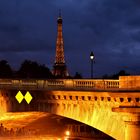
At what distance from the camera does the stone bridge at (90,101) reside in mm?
28953

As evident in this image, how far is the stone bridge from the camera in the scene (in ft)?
95.0

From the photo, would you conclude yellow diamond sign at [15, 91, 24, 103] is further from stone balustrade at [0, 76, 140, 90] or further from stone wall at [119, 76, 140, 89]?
stone wall at [119, 76, 140, 89]

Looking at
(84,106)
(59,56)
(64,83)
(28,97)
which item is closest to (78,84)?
(64,83)

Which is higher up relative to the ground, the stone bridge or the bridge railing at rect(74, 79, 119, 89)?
the bridge railing at rect(74, 79, 119, 89)

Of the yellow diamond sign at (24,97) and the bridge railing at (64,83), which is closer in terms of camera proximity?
the bridge railing at (64,83)

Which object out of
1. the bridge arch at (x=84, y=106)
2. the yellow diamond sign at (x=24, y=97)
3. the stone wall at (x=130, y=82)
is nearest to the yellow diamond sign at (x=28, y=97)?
the yellow diamond sign at (x=24, y=97)

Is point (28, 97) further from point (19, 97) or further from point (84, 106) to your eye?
point (84, 106)

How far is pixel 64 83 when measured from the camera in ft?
108

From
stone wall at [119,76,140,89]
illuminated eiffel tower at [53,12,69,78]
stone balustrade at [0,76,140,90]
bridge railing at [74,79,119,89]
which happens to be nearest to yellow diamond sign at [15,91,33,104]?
stone balustrade at [0,76,140,90]

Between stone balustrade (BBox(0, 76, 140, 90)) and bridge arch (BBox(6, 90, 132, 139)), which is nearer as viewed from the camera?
bridge arch (BBox(6, 90, 132, 139))

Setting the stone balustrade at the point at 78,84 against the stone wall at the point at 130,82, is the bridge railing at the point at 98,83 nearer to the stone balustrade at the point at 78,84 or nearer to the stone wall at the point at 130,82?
the stone balustrade at the point at 78,84

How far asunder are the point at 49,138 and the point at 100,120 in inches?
1181

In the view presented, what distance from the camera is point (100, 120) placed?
30672 millimetres

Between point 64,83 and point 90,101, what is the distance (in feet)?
9.50
